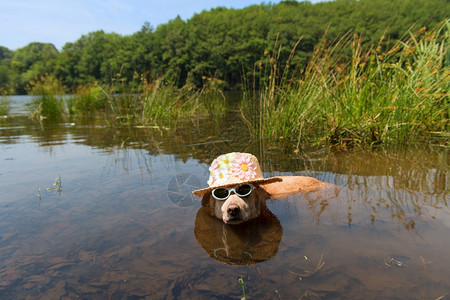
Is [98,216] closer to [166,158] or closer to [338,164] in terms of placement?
[166,158]

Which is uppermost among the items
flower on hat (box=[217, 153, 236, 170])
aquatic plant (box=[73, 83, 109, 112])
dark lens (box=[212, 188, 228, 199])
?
aquatic plant (box=[73, 83, 109, 112])

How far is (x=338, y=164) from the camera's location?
3.54m

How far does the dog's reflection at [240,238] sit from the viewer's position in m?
1.71

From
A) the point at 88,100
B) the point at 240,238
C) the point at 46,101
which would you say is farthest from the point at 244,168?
the point at 88,100

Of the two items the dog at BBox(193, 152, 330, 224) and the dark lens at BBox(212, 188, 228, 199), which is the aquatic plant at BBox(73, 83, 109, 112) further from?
the dark lens at BBox(212, 188, 228, 199)

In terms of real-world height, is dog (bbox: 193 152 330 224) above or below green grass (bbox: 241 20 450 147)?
below

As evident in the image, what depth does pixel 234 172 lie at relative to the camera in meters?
2.18

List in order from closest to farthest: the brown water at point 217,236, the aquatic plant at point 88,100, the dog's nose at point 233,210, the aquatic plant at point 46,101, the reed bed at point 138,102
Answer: the brown water at point 217,236 < the dog's nose at point 233,210 < the reed bed at point 138,102 < the aquatic plant at point 46,101 < the aquatic plant at point 88,100

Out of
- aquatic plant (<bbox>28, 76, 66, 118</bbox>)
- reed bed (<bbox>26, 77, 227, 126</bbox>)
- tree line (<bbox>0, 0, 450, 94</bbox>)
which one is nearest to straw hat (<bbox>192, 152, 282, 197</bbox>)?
reed bed (<bbox>26, 77, 227, 126</bbox>)

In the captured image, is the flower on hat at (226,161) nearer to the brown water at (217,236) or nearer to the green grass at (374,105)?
the brown water at (217,236)

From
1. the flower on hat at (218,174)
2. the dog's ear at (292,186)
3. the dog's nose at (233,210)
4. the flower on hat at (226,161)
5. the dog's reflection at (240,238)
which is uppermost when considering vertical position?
the flower on hat at (226,161)

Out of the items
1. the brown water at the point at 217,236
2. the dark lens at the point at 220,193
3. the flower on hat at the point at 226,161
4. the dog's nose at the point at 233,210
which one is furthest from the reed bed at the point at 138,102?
the dog's nose at the point at 233,210

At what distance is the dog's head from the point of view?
2.00 meters

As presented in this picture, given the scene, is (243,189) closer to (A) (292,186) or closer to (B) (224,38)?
(A) (292,186)
